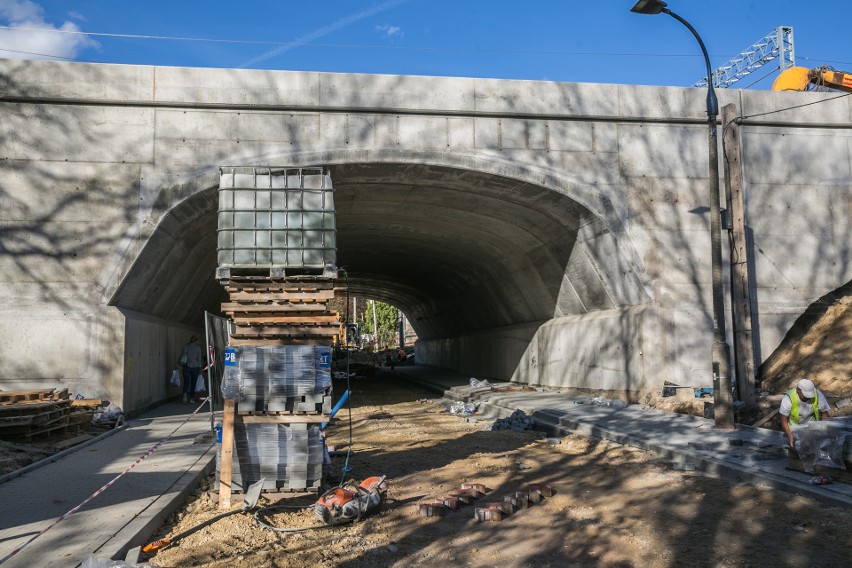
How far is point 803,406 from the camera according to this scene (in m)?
8.23

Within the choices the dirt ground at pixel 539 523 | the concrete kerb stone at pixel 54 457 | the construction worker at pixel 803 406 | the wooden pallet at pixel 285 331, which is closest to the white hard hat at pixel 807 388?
the construction worker at pixel 803 406

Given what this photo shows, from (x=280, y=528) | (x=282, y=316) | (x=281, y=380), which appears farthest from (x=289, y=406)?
(x=280, y=528)

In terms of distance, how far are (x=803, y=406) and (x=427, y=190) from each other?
10397 mm

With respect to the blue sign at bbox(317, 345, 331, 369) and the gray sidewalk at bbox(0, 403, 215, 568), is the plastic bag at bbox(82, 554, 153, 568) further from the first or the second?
the blue sign at bbox(317, 345, 331, 369)

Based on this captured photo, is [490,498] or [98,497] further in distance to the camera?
[490,498]

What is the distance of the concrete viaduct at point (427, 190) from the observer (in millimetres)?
14047

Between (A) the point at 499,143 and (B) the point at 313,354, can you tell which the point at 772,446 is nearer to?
(B) the point at 313,354

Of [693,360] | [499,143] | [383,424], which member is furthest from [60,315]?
[693,360]

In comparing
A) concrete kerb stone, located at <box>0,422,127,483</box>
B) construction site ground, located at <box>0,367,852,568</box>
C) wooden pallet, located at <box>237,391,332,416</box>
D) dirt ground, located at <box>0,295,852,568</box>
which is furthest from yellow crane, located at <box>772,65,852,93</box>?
concrete kerb stone, located at <box>0,422,127,483</box>

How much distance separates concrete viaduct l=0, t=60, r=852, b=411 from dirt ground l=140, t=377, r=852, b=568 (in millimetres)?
6773

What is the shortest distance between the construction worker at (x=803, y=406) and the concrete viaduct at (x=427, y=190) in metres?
5.78

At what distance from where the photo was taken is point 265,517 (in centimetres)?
699

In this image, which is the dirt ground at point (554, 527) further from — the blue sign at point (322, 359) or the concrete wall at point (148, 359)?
the concrete wall at point (148, 359)

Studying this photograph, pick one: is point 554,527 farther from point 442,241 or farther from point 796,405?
point 442,241
